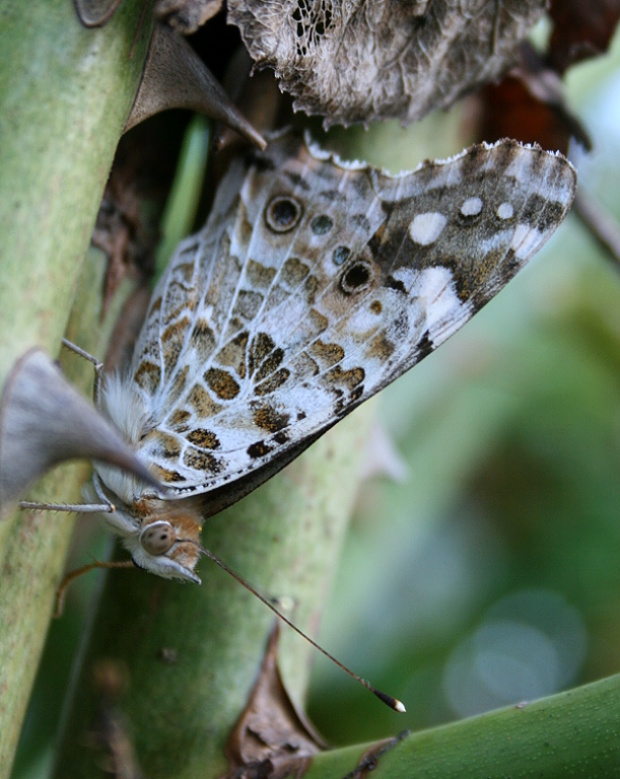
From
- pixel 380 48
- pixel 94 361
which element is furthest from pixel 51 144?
pixel 380 48

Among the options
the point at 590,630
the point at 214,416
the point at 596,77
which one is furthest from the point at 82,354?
the point at 590,630

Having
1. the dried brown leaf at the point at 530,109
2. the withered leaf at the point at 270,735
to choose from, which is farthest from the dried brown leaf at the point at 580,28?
the withered leaf at the point at 270,735

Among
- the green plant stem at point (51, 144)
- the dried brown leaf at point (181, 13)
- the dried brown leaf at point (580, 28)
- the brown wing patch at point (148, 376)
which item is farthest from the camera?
the dried brown leaf at point (580, 28)

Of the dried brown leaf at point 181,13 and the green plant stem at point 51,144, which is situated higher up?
the dried brown leaf at point 181,13

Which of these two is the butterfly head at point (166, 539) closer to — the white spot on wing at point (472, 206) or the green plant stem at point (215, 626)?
the green plant stem at point (215, 626)

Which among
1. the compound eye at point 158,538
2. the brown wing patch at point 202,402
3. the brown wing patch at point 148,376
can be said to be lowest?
the compound eye at point 158,538

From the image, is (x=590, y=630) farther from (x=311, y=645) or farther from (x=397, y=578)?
(x=311, y=645)

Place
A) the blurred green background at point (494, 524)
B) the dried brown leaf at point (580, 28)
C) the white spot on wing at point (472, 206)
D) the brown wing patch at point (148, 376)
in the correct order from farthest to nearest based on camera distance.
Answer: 1. the blurred green background at point (494, 524)
2. the dried brown leaf at point (580, 28)
3. the brown wing patch at point (148, 376)
4. the white spot on wing at point (472, 206)
